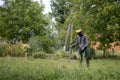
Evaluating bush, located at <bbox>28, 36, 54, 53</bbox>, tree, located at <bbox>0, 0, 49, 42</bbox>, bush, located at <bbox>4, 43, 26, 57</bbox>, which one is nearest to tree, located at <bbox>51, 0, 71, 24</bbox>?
tree, located at <bbox>0, 0, 49, 42</bbox>

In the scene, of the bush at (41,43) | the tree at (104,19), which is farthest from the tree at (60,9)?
the tree at (104,19)

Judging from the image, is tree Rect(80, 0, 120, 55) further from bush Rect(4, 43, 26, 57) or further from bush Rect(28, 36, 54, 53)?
bush Rect(4, 43, 26, 57)

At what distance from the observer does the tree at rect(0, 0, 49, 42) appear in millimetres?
32875

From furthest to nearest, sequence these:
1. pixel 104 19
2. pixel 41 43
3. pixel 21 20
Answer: pixel 21 20 → pixel 41 43 → pixel 104 19

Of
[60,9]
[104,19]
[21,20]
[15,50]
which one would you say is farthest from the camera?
[60,9]

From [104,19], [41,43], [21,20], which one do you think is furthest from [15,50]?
[21,20]

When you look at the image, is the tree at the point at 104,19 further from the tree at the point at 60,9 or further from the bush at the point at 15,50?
the tree at the point at 60,9

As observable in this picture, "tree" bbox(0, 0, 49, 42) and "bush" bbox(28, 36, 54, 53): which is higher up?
"tree" bbox(0, 0, 49, 42)

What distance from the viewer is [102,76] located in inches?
398

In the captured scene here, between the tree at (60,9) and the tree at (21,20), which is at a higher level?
the tree at (60,9)

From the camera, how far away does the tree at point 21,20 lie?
32.9 meters

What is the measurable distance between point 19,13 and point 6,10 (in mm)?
1384

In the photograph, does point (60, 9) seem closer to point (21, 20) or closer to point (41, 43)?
point (21, 20)

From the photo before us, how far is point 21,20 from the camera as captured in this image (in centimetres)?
3316
